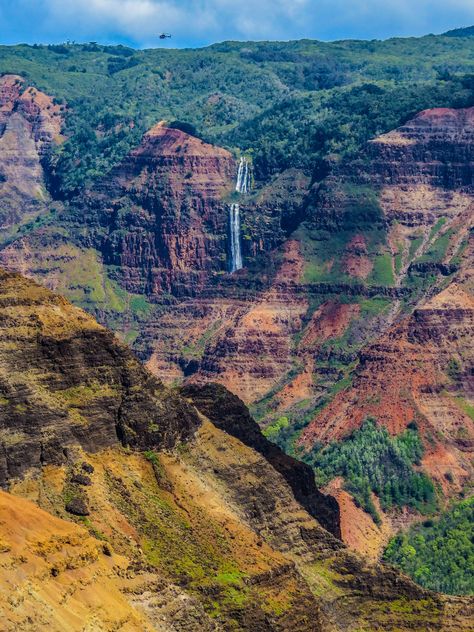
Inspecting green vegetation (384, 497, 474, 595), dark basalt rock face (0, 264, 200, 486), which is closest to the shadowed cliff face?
dark basalt rock face (0, 264, 200, 486)

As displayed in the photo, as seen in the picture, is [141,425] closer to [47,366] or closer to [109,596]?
[47,366]

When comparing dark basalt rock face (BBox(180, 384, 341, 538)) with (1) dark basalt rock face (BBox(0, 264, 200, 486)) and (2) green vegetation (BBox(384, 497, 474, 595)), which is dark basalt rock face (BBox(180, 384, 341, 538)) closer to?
(1) dark basalt rock face (BBox(0, 264, 200, 486))

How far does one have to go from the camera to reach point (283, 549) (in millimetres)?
132250

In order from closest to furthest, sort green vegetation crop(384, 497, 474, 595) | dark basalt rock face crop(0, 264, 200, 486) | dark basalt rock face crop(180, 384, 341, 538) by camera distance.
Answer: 1. dark basalt rock face crop(0, 264, 200, 486)
2. dark basalt rock face crop(180, 384, 341, 538)
3. green vegetation crop(384, 497, 474, 595)

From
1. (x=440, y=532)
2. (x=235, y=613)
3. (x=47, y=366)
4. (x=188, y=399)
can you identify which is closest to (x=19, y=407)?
(x=47, y=366)

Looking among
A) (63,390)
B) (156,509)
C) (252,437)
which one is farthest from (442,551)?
(63,390)

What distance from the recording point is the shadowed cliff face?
356 feet

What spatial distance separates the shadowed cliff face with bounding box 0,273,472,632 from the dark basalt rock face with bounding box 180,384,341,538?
3.28 m

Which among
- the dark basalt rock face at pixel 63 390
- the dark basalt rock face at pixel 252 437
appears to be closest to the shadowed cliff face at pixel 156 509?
the dark basalt rock face at pixel 63 390

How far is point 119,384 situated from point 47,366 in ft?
17.8

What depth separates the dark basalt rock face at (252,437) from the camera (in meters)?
142

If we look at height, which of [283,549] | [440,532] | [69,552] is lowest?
[440,532]

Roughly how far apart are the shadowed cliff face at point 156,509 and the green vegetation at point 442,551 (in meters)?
37.2

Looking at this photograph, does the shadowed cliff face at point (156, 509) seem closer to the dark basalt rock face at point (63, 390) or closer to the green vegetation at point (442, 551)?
the dark basalt rock face at point (63, 390)
